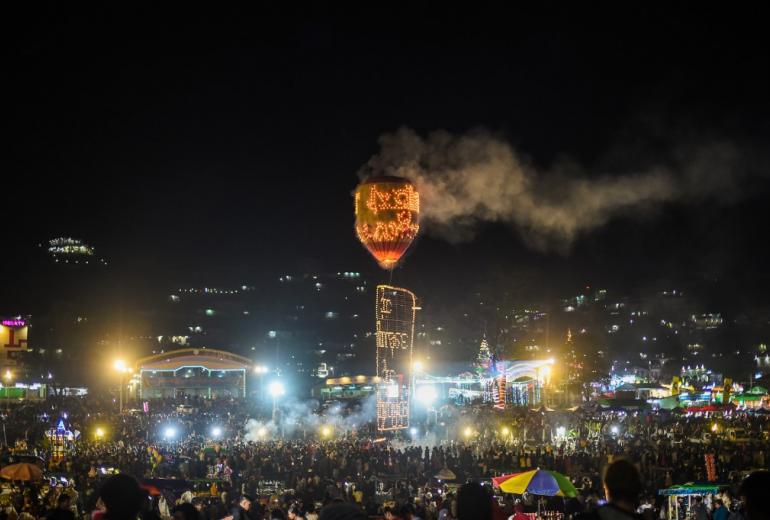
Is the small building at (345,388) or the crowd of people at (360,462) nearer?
the crowd of people at (360,462)

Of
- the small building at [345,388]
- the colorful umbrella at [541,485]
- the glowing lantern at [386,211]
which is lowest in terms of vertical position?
the colorful umbrella at [541,485]

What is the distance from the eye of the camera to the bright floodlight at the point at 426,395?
45.4 metres

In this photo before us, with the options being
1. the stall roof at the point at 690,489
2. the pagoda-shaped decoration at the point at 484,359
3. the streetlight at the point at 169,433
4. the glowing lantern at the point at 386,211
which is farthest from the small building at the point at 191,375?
the stall roof at the point at 690,489

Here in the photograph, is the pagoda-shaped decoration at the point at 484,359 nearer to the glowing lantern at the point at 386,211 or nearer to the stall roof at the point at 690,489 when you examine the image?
the glowing lantern at the point at 386,211

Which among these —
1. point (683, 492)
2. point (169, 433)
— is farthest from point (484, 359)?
point (683, 492)

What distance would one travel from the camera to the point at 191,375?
57.6m

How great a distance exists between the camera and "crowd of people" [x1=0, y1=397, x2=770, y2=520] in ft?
48.7

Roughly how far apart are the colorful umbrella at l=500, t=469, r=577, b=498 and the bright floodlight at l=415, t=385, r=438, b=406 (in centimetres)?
3126

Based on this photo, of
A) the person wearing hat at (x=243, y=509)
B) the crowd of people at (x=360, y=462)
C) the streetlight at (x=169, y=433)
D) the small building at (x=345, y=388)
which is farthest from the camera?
the small building at (x=345, y=388)

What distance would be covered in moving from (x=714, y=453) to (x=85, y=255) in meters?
143

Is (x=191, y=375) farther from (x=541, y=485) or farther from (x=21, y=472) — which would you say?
(x=541, y=485)

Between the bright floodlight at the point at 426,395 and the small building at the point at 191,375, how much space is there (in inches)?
526

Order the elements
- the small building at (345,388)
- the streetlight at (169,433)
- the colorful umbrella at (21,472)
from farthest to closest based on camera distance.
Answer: the small building at (345,388)
the streetlight at (169,433)
the colorful umbrella at (21,472)

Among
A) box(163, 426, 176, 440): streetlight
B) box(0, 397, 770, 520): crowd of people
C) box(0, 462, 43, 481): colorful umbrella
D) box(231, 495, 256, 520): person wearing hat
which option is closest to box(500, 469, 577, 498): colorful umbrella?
box(0, 397, 770, 520): crowd of people
